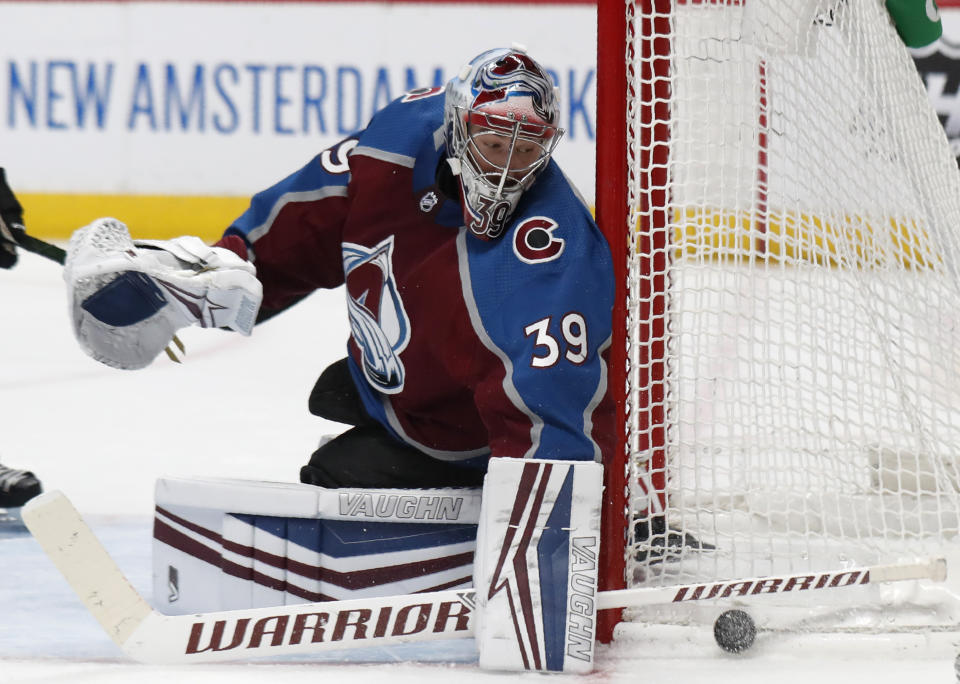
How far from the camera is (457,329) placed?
1.97 meters

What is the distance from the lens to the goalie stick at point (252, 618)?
1.82m

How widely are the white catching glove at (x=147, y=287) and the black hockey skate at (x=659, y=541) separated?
0.70m

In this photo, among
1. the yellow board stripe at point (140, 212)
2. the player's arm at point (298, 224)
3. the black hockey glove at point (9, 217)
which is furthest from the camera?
the yellow board stripe at point (140, 212)

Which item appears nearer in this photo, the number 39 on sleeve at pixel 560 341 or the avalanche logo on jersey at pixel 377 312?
the number 39 on sleeve at pixel 560 341

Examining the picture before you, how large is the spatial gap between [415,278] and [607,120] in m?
0.37

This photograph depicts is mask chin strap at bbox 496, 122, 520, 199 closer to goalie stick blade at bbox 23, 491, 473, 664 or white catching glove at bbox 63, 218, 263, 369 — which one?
white catching glove at bbox 63, 218, 263, 369

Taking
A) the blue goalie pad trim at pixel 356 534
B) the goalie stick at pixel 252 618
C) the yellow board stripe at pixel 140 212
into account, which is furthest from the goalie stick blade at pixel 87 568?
the yellow board stripe at pixel 140 212

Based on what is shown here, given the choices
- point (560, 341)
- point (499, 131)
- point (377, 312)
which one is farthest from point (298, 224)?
point (560, 341)

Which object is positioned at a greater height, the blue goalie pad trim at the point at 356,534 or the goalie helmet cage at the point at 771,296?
the goalie helmet cage at the point at 771,296

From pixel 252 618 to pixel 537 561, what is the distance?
41 cm

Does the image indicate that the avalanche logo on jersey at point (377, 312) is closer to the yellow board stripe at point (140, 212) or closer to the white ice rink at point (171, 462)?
the white ice rink at point (171, 462)

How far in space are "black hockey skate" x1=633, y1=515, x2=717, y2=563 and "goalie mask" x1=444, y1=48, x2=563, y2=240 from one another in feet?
1.82

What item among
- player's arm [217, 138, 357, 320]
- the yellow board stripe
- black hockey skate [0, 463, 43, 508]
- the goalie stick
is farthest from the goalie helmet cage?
the yellow board stripe

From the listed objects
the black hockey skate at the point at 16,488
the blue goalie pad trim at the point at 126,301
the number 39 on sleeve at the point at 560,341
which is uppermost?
the blue goalie pad trim at the point at 126,301
